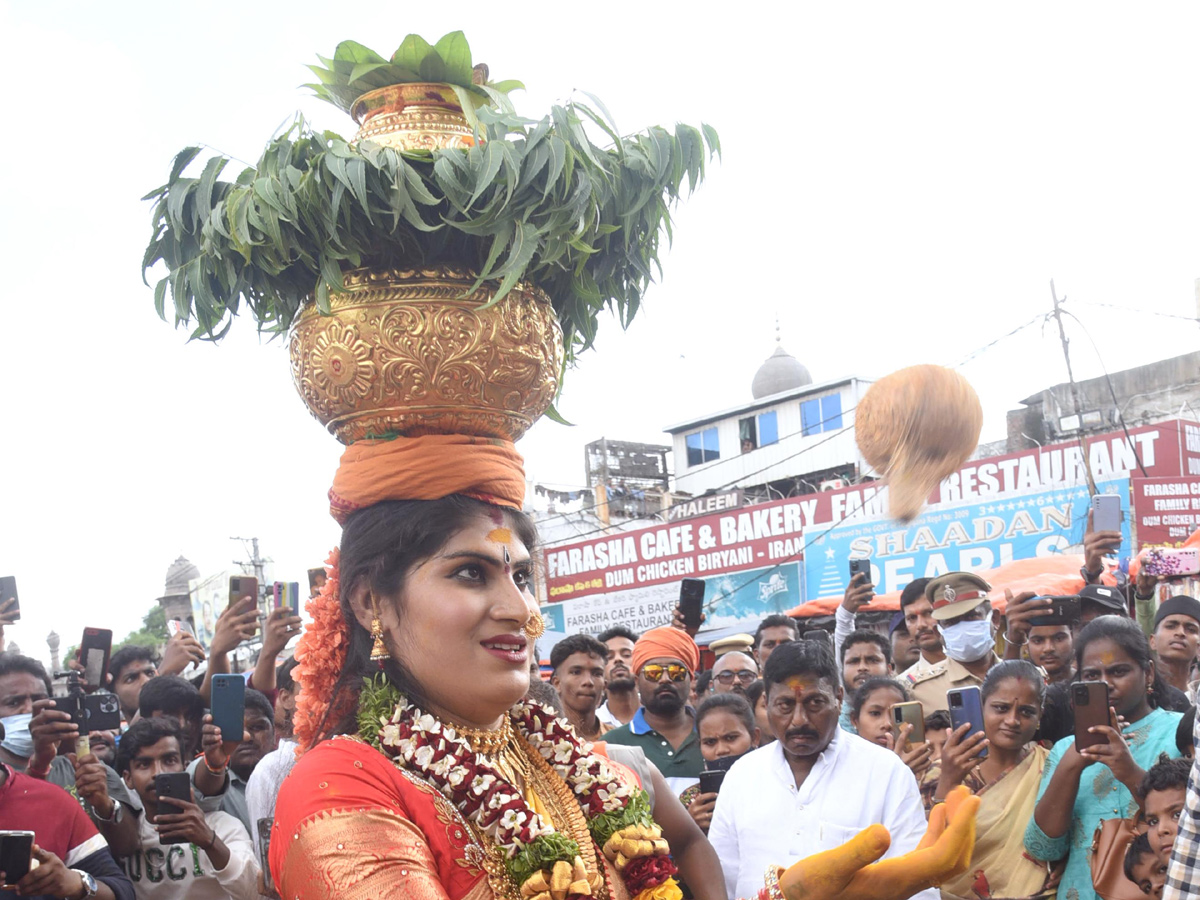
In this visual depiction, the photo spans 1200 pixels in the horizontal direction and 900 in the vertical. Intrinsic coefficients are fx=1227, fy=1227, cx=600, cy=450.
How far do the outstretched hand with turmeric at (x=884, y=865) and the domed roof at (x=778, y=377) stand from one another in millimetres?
40688

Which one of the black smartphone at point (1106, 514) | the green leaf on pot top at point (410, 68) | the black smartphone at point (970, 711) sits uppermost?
the green leaf on pot top at point (410, 68)

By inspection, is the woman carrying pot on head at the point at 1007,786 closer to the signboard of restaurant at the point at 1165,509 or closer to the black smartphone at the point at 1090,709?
the black smartphone at the point at 1090,709

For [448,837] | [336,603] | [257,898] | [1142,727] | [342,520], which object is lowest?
[257,898]

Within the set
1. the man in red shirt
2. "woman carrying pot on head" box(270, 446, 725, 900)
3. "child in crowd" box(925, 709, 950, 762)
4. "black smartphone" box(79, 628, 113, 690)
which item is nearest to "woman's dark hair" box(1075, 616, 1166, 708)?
"child in crowd" box(925, 709, 950, 762)

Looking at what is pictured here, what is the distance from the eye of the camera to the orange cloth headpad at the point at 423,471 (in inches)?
107

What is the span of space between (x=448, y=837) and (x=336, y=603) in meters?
0.63

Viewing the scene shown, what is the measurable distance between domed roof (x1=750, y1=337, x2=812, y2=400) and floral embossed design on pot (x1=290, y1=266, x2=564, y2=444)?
4008 cm

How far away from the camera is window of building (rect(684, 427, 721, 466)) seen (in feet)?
131

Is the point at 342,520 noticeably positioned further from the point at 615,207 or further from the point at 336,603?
the point at 615,207

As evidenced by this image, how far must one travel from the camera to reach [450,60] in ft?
9.70

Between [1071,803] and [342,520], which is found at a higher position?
[342,520]

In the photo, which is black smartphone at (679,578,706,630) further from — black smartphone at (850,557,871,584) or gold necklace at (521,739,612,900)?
gold necklace at (521,739,612,900)

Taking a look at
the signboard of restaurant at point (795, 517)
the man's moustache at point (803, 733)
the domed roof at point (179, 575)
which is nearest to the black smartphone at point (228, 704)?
the man's moustache at point (803, 733)

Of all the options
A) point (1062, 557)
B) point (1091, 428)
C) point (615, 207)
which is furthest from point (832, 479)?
point (615, 207)
